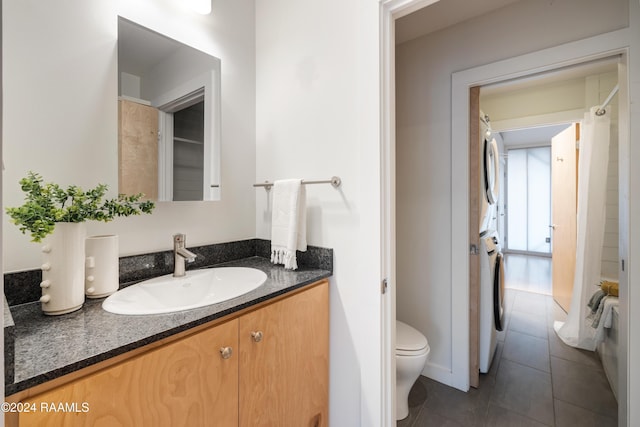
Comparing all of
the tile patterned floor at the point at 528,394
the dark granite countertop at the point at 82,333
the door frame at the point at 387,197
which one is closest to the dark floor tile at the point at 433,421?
the tile patterned floor at the point at 528,394

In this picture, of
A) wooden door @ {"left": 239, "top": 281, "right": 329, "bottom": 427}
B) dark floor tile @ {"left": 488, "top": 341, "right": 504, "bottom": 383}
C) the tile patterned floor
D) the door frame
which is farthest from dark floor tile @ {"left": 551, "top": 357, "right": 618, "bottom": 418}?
wooden door @ {"left": 239, "top": 281, "right": 329, "bottom": 427}

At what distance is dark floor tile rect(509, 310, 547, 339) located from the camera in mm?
2689

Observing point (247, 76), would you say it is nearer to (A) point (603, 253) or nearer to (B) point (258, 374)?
(B) point (258, 374)

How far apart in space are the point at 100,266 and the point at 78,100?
2.03 ft

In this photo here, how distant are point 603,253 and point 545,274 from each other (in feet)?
9.50

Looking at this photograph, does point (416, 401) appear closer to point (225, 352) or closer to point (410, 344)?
point (410, 344)

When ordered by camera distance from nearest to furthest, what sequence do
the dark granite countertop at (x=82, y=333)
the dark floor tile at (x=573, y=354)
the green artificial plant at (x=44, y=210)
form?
the dark granite countertop at (x=82, y=333) → the green artificial plant at (x=44, y=210) → the dark floor tile at (x=573, y=354)

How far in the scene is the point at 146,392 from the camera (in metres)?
0.73

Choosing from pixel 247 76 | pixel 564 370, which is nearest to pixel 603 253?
pixel 564 370

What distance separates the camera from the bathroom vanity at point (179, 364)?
615 millimetres

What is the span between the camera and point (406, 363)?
1.56 meters

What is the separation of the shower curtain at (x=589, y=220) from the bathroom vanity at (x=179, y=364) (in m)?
2.44

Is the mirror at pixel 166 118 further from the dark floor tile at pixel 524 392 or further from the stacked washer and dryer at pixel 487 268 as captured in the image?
the dark floor tile at pixel 524 392

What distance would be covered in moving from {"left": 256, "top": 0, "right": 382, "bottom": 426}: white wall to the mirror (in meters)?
0.33
